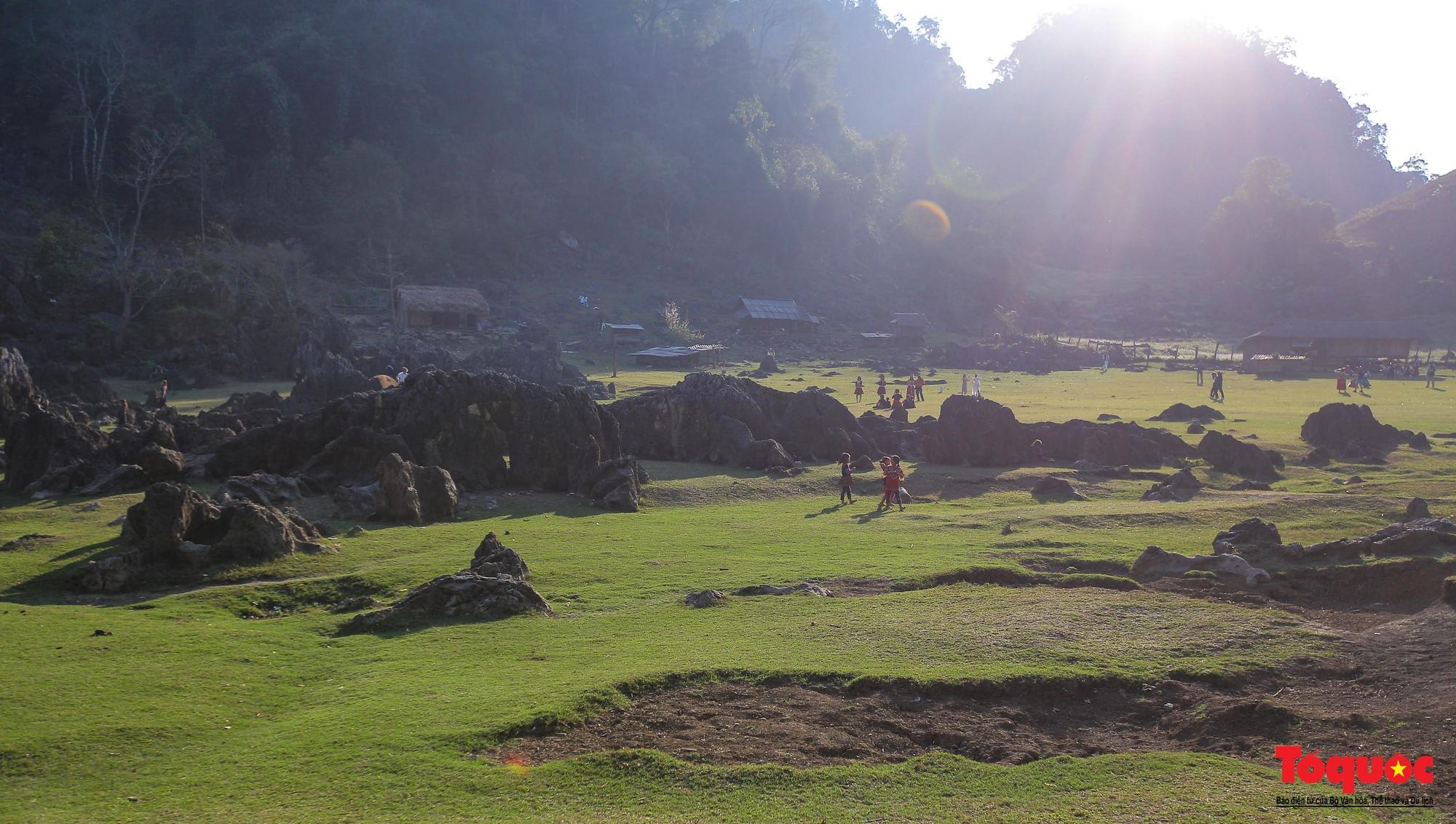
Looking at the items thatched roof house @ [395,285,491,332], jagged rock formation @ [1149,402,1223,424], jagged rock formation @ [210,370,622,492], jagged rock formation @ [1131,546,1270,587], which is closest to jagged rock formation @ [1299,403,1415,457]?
jagged rock formation @ [1149,402,1223,424]

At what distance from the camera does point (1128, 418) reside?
153ft

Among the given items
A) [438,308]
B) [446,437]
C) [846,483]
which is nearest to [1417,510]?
[846,483]

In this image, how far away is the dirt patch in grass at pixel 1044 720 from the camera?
1074 cm

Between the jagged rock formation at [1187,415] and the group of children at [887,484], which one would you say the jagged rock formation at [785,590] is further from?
the jagged rock formation at [1187,415]

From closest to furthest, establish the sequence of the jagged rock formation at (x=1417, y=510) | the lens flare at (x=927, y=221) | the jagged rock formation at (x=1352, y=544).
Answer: the jagged rock formation at (x=1352, y=544) → the jagged rock formation at (x=1417, y=510) → the lens flare at (x=927, y=221)

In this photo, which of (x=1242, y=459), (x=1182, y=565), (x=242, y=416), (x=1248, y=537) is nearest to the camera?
(x=1182, y=565)

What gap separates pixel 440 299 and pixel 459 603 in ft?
223

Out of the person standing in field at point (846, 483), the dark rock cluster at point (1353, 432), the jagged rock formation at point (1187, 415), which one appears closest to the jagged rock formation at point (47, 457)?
the person standing in field at point (846, 483)

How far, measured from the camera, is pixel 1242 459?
1270 inches

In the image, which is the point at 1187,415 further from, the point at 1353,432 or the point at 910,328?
the point at 910,328

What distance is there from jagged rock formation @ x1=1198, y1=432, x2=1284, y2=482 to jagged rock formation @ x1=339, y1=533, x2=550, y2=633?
24430mm

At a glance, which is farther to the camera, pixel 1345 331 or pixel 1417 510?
pixel 1345 331

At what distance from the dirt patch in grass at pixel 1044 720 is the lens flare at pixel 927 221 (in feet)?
396

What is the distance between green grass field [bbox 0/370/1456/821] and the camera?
9547 mm
